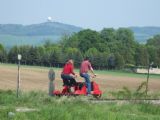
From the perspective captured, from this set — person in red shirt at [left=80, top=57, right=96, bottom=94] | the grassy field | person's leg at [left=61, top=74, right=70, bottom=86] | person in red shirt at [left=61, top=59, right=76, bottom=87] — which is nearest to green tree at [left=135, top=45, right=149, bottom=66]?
the grassy field

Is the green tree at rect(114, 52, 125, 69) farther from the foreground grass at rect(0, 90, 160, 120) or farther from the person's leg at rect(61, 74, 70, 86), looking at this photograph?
the foreground grass at rect(0, 90, 160, 120)

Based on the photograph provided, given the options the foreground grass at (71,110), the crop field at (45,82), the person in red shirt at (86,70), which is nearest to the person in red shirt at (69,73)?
the person in red shirt at (86,70)

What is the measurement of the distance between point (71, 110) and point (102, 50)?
112575 millimetres

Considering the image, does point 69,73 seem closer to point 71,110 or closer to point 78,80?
point 71,110

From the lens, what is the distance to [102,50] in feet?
412

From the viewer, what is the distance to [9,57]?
105 metres

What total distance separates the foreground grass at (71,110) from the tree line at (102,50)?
257ft

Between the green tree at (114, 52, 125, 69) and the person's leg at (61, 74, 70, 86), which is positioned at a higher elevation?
the person's leg at (61, 74, 70, 86)

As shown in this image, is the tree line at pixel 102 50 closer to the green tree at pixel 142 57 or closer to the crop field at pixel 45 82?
the green tree at pixel 142 57

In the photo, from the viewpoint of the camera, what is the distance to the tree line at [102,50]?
102m

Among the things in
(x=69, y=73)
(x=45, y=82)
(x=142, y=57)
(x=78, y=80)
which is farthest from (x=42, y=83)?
(x=142, y=57)

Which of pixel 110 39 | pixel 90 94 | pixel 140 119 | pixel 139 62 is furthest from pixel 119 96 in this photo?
pixel 110 39

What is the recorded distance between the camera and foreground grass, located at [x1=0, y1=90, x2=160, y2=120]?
12297 millimetres

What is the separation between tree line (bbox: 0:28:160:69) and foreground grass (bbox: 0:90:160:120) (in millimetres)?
78308
